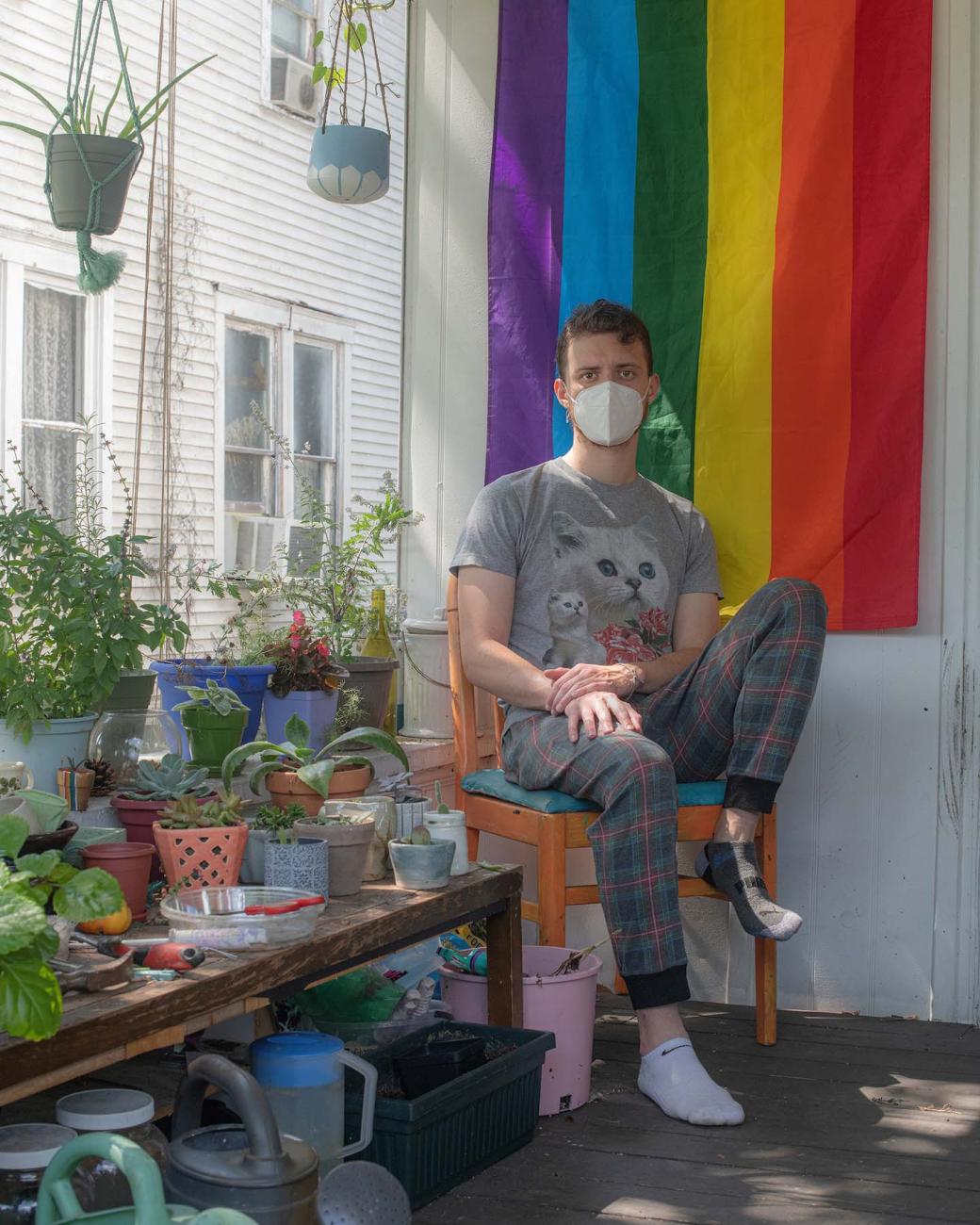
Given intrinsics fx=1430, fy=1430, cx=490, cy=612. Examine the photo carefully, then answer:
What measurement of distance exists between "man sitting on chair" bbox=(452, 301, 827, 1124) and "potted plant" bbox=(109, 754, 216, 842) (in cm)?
68

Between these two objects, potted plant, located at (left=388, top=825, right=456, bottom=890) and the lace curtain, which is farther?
the lace curtain

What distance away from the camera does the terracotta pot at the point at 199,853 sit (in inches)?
73.2

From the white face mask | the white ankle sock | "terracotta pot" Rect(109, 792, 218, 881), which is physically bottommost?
the white ankle sock

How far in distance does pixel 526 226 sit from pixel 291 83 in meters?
3.23

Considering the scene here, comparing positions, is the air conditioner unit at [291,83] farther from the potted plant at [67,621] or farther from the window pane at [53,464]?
the potted plant at [67,621]

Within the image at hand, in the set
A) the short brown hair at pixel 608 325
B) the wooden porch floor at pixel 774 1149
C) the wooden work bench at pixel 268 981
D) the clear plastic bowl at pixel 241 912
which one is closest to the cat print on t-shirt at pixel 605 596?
the short brown hair at pixel 608 325

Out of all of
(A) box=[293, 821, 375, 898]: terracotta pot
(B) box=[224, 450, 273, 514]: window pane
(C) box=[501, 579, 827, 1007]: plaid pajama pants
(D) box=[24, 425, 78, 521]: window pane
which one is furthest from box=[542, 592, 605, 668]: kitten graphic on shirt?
(B) box=[224, 450, 273, 514]: window pane

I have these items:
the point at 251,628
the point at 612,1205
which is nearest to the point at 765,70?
the point at 251,628

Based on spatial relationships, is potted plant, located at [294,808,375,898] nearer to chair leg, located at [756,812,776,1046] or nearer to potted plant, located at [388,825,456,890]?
potted plant, located at [388,825,456,890]

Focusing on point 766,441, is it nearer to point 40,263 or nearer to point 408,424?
point 408,424

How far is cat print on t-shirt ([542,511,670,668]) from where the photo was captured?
2.76 meters

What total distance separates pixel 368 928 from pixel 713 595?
1310mm

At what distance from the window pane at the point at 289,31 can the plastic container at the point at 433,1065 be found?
492 centimetres

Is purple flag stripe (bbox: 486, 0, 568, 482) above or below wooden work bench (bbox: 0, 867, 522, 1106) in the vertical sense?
above
